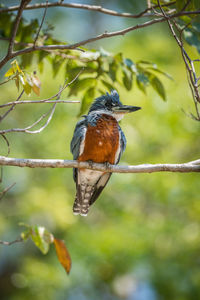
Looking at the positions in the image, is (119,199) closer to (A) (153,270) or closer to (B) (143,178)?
(B) (143,178)

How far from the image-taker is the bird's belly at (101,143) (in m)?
4.71

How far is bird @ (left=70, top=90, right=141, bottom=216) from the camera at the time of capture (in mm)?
4727

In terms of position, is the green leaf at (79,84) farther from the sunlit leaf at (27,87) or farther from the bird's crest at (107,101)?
the sunlit leaf at (27,87)

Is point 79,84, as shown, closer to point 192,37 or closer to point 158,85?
point 158,85

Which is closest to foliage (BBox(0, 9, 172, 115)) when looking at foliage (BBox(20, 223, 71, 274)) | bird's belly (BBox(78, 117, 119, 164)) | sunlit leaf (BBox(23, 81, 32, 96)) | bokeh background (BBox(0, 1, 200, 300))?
bird's belly (BBox(78, 117, 119, 164))

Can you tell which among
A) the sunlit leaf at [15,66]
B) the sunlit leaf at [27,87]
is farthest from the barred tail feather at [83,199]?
the sunlit leaf at [15,66]

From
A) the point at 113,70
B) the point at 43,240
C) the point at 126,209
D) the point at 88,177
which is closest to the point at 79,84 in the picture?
the point at 113,70

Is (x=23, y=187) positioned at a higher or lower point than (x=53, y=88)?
lower

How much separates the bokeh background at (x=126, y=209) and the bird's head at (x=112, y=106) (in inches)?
67.2

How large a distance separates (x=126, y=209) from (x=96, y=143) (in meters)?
3.41

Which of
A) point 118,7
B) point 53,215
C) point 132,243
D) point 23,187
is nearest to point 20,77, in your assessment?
point 132,243

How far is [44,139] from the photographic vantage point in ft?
26.6

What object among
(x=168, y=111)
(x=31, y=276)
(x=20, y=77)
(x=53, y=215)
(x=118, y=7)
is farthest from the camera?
(x=118, y=7)

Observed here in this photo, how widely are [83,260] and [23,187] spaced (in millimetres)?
2353
